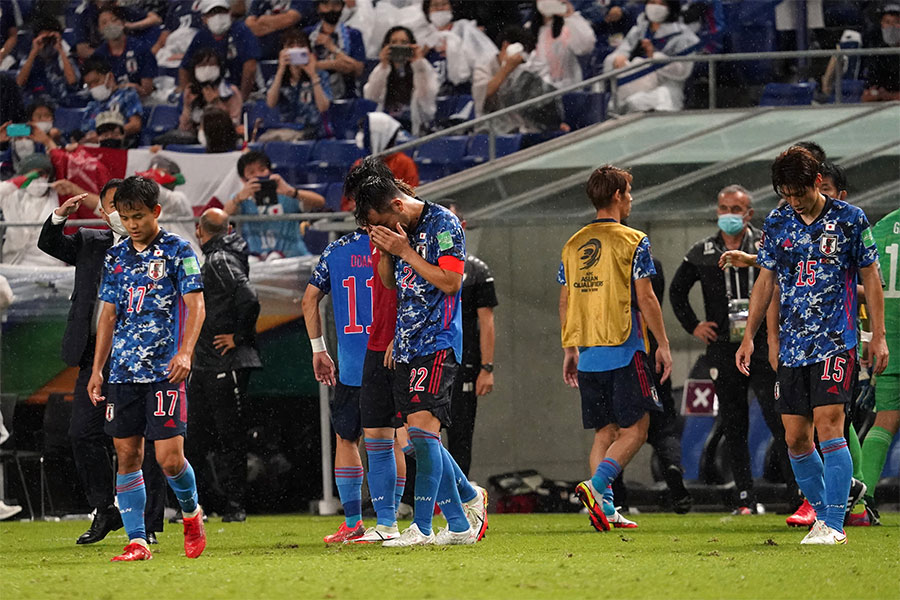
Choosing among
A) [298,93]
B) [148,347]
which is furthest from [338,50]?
[148,347]

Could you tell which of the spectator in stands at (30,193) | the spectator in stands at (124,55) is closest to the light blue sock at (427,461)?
the spectator in stands at (30,193)

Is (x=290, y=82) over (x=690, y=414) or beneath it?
over

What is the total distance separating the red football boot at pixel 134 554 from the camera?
20.9 ft

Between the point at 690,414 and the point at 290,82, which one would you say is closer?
the point at 690,414

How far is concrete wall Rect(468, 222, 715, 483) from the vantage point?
1068cm

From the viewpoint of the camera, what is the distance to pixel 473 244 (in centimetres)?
1074

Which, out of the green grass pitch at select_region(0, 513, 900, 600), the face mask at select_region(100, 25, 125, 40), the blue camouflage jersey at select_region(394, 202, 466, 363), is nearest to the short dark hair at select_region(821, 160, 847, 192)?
the green grass pitch at select_region(0, 513, 900, 600)

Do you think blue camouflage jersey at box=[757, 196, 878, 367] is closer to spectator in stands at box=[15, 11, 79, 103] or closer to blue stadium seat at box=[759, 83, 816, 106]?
blue stadium seat at box=[759, 83, 816, 106]

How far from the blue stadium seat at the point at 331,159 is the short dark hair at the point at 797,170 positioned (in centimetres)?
795

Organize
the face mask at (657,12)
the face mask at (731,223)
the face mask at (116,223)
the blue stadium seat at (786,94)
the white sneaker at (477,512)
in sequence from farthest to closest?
the face mask at (657,12)
the blue stadium seat at (786,94)
the face mask at (731,223)
the face mask at (116,223)
the white sneaker at (477,512)

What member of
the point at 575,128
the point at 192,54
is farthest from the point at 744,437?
the point at 192,54

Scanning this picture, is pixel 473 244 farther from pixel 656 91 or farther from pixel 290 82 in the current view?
pixel 290 82

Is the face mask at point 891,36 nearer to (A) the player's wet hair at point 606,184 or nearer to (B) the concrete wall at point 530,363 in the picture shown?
(B) the concrete wall at point 530,363

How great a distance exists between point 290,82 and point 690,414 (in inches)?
272
